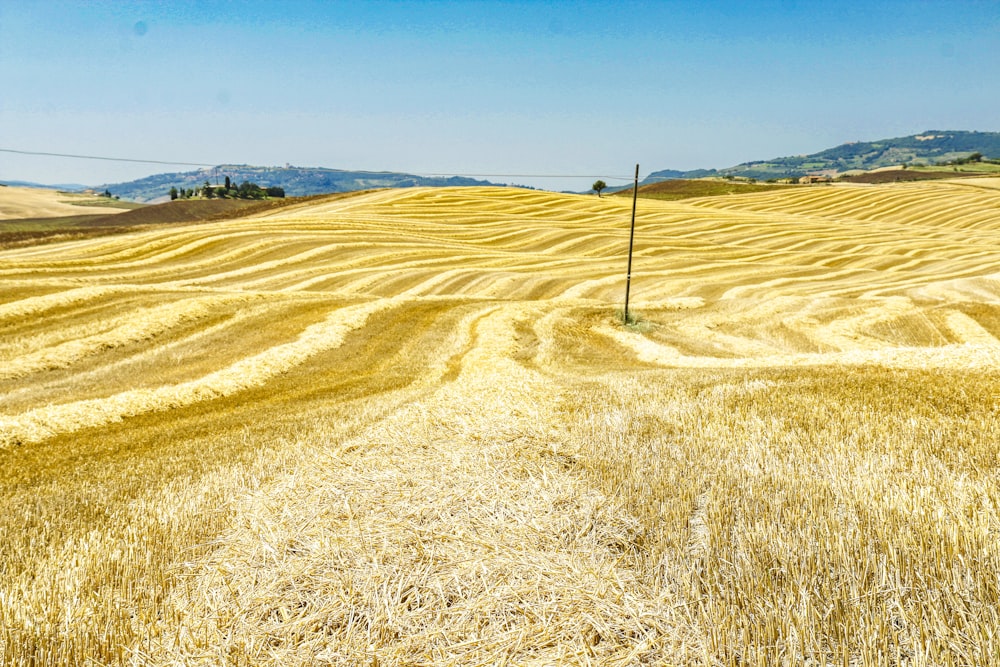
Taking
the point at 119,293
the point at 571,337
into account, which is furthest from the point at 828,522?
the point at 119,293

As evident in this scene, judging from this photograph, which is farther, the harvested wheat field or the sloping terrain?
the sloping terrain

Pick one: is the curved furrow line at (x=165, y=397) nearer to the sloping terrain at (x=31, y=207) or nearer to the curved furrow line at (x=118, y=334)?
the curved furrow line at (x=118, y=334)

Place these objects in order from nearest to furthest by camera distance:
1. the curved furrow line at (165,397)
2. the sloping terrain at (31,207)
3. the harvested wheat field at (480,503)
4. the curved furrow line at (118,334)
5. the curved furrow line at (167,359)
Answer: the harvested wheat field at (480,503) < the curved furrow line at (165,397) < the curved furrow line at (167,359) < the curved furrow line at (118,334) < the sloping terrain at (31,207)

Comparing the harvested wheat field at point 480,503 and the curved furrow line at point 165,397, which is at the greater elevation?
the harvested wheat field at point 480,503

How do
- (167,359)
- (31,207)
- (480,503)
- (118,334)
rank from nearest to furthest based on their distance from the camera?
(480,503)
(167,359)
(118,334)
(31,207)

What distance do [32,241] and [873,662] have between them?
2881 inches

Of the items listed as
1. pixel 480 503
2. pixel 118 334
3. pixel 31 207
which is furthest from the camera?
pixel 31 207

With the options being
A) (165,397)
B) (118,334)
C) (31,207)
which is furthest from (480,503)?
(31,207)

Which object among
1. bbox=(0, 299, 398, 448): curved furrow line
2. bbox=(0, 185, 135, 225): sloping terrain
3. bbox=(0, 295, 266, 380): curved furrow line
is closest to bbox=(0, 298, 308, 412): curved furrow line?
bbox=(0, 295, 266, 380): curved furrow line

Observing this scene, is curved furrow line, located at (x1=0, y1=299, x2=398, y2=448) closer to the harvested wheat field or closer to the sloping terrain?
the harvested wheat field

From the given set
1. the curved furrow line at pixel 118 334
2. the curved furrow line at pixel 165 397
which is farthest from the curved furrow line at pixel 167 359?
the curved furrow line at pixel 165 397

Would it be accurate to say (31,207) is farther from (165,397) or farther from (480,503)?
(480,503)

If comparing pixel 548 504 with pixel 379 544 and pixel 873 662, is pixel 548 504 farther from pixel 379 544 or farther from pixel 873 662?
pixel 873 662

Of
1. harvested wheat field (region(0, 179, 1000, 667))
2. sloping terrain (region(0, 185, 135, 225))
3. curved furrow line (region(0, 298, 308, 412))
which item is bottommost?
curved furrow line (region(0, 298, 308, 412))
